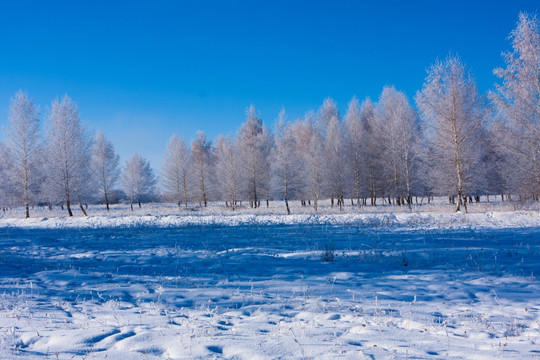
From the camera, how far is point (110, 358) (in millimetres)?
2576

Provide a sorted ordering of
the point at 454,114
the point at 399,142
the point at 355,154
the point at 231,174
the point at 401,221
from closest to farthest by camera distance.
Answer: the point at 401,221
the point at 454,114
the point at 399,142
the point at 355,154
the point at 231,174

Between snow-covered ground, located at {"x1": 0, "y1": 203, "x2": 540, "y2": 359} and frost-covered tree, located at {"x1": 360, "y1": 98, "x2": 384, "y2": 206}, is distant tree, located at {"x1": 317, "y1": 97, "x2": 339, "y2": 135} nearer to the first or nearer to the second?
frost-covered tree, located at {"x1": 360, "y1": 98, "x2": 384, "y2": 206}

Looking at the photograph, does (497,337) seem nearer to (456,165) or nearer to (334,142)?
(456,165)

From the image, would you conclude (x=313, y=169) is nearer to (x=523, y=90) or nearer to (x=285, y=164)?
(x=285, y=164)

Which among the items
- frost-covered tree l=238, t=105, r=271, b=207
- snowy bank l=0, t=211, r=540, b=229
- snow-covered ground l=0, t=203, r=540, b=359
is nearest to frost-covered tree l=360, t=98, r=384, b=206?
frost-covered tree l=238, t=105, r=271, b=207

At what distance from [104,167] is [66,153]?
41.4 ft

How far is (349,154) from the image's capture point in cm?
3288

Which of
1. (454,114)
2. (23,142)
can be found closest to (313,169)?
(454,114)

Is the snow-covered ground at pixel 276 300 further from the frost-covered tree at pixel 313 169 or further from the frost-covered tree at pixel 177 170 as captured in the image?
the frost-covered tree at pixel 177 170

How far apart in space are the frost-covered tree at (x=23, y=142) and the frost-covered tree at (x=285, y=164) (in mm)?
19995

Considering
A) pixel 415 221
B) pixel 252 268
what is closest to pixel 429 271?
pixel 252 268

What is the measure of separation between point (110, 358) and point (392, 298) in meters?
3.62

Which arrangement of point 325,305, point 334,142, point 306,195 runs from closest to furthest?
point 325,305
point 334,142
point 306,195

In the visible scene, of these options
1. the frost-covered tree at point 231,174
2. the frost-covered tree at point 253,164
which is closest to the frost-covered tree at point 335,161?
the frost-covered tree at point 253,164
